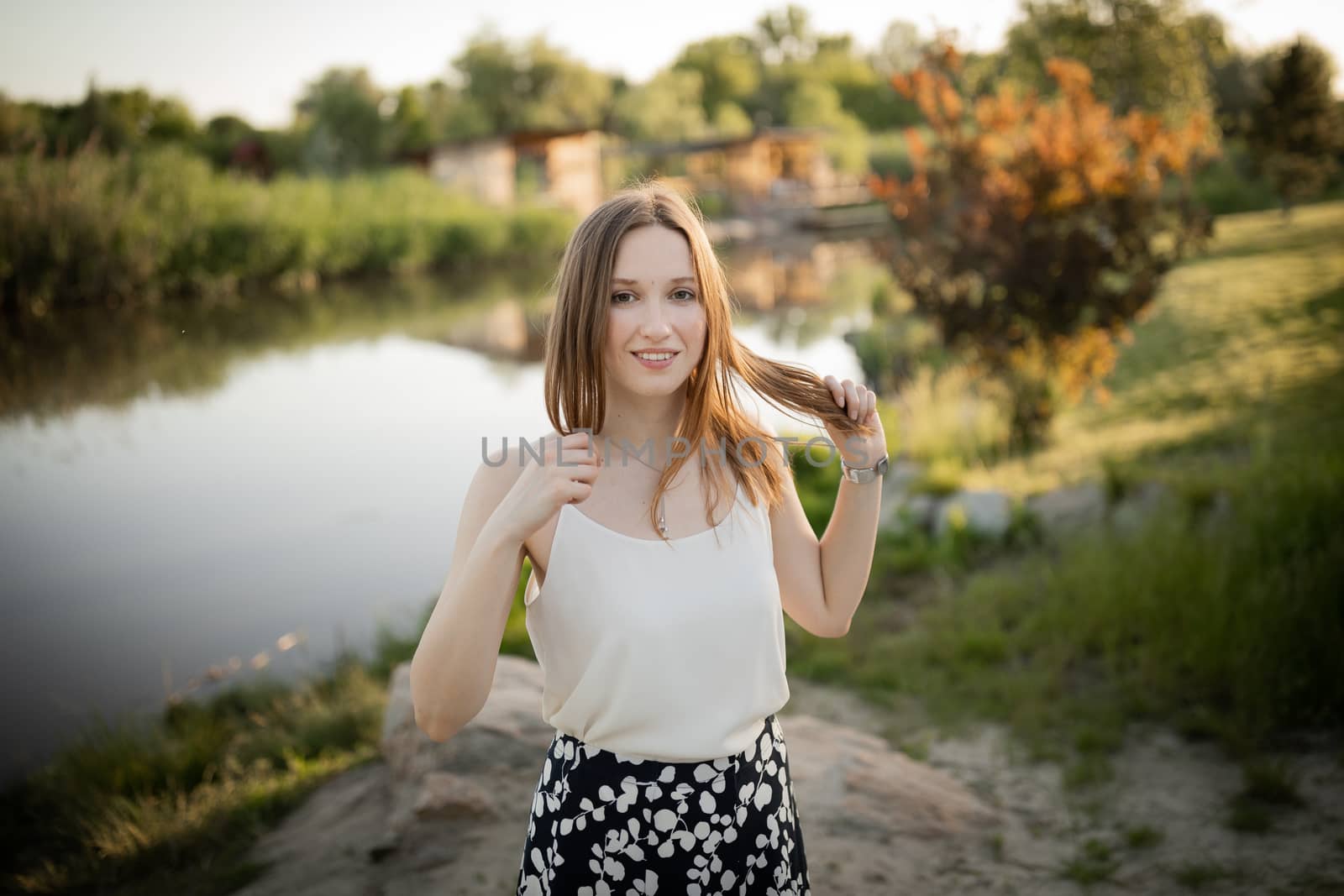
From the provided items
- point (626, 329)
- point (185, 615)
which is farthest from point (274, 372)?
point (626, 329)

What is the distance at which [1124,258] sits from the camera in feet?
21.7

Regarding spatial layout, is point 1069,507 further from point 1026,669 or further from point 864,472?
point 864,472

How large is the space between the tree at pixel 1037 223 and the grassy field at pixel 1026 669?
4.10 feet

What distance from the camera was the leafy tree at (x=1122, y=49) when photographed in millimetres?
9453

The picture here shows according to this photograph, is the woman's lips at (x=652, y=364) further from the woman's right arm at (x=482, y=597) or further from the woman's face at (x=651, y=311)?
the woman's right arm at (x=482, y=597)

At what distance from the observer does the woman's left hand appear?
1.63 meters

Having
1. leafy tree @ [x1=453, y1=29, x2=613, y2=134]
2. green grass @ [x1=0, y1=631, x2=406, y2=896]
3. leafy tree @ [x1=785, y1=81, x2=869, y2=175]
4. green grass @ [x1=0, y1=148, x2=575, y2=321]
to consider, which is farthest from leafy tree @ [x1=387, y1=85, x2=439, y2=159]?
green grass @ [x1=0, y1=631, x2=406, y2=896]

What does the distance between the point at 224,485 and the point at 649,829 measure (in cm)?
722

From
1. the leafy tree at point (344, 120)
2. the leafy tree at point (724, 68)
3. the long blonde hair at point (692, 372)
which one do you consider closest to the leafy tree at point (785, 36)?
the leafy tree at point (724, 68)

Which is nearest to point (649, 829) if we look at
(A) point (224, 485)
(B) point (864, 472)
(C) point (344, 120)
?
(B) point (864, 472)

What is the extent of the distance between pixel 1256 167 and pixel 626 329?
19322 millimetres

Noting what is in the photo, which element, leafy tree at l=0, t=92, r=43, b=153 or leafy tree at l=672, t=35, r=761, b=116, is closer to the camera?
leafy tree at l=0, t=92, r=43, b=153

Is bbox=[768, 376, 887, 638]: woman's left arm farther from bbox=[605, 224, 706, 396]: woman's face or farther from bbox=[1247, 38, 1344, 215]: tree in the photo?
bbox=[1247, 38, 1344, 215]: tree

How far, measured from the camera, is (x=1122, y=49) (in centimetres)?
973
